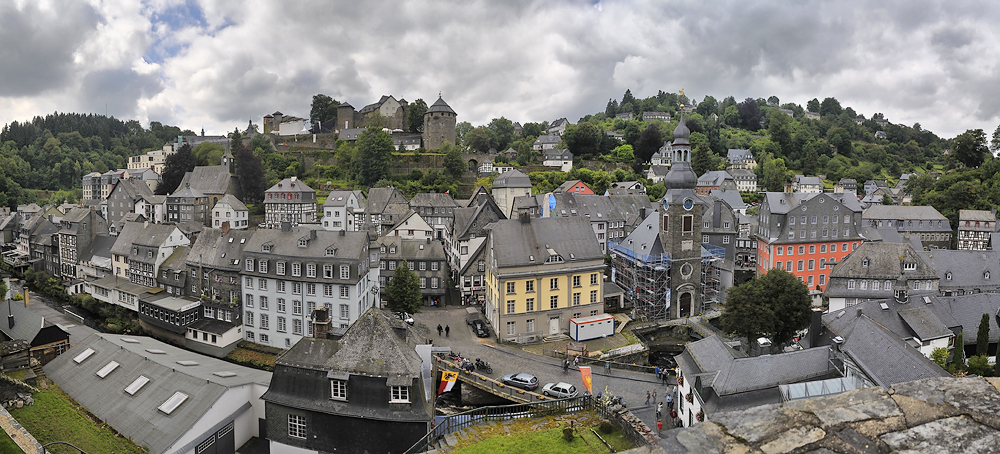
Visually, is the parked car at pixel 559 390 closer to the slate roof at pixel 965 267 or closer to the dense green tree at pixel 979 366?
the dense green tree at pixel 979 366

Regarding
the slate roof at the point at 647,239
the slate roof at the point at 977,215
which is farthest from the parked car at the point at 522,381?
the slate roof at the point at 977,215

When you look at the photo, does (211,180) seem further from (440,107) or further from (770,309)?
(770,309)

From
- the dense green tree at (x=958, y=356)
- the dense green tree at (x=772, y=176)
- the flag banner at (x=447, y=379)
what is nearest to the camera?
the flag banner at (x=447, y=379)

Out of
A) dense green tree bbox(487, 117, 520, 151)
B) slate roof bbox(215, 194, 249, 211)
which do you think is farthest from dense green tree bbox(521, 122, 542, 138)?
slate roof bbox(215, 194, 249, 211)

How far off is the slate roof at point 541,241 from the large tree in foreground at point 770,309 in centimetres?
894

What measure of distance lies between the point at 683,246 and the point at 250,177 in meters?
60.3

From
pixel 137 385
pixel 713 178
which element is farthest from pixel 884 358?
pixel 713 178

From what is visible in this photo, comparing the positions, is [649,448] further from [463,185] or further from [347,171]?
[347,171]

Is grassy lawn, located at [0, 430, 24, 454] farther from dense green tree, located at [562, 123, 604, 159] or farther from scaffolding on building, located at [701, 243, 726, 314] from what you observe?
dense green tree, located at [562, 123, 604, 159]

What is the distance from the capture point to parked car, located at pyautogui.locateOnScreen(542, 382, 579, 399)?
85.1 ft

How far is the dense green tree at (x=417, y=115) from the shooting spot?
10450 cm

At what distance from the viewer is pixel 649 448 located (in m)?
3.87

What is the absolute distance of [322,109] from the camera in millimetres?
122750

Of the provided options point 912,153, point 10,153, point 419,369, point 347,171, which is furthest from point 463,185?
point 912,153
